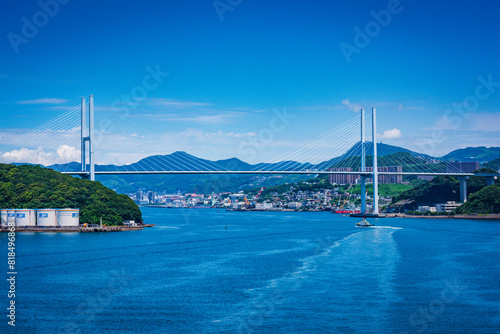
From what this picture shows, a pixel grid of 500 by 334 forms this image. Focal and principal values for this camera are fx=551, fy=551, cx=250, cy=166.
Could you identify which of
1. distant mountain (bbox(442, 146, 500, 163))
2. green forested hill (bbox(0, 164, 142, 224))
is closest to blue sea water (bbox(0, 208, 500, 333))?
green forested hill (bbox(0, 164, 142, 224))

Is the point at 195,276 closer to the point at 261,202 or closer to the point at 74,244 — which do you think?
the point at 74,244

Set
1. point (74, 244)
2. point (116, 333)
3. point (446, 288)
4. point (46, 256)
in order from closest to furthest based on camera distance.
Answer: point (116, 333)
point (446, 288)
point (46, 256)
point (74, 244)

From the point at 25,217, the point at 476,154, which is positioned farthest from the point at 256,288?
the point at 476,154

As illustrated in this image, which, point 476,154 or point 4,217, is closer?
point 4,217

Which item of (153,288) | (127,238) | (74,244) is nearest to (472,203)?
(127,238)

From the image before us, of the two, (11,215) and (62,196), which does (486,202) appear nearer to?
(62,196)

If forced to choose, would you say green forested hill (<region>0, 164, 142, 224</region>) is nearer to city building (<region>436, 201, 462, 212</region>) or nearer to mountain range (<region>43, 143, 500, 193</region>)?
city building (<region>436, 201, 462, 212</region>)
